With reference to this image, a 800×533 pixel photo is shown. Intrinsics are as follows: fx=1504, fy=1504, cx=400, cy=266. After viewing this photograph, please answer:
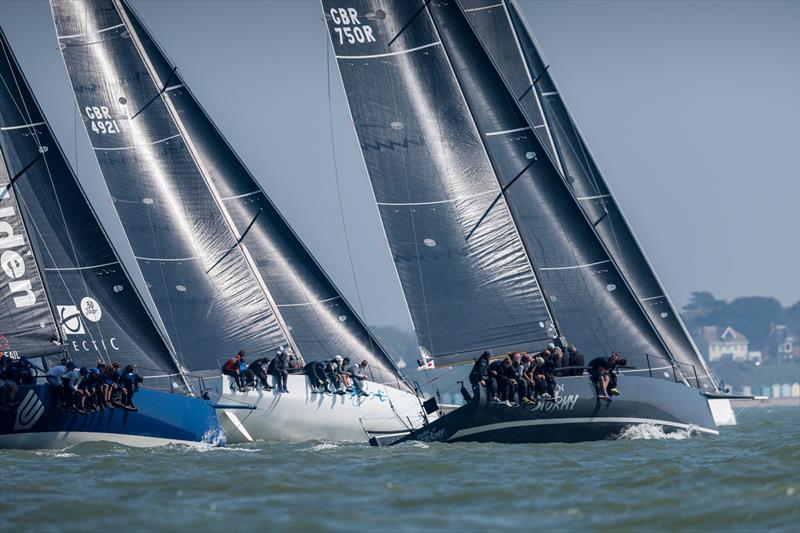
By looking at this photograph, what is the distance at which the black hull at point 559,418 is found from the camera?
2530 cm

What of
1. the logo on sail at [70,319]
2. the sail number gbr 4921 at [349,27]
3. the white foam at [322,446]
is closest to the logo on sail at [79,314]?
the logo on sail at [70,319]

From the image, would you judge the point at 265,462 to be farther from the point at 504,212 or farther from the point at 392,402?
the point at 392,402

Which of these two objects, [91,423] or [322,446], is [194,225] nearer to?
[322,446]

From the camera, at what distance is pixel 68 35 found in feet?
117

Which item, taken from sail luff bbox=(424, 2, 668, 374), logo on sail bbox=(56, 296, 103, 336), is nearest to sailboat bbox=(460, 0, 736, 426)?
sail luff bbox=(424, 2, 668, 374)

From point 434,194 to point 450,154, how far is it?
0.80m

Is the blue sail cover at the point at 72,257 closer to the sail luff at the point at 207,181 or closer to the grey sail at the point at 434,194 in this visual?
the sail luff at the point at 207,181

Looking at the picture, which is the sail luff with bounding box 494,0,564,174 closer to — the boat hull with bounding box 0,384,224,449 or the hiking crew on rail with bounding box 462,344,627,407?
the hiking crew on rail with bounding box 462,344,627,407

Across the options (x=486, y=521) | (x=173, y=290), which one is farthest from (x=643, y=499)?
(x=173, y=290)

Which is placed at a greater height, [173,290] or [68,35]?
[68,35]

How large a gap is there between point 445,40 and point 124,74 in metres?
Result: 10.7

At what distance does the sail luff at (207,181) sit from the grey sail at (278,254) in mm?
122

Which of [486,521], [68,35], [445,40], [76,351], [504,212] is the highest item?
[68,35]

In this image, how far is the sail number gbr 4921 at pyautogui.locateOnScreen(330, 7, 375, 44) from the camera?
93.9 ft
